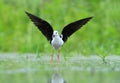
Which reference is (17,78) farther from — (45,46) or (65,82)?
(45,46)

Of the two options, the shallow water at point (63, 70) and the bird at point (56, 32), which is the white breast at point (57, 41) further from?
the shallow water at point (63, 70)

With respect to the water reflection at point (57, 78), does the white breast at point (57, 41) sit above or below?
above

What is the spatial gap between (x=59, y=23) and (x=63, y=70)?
400cm

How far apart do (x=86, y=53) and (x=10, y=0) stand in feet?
11.0

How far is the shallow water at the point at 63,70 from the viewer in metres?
6.48

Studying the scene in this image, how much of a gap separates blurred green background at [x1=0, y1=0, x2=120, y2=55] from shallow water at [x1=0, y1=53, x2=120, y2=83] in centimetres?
181

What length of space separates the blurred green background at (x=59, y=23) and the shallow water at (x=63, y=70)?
1.81m

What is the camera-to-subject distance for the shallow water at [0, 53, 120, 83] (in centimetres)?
648

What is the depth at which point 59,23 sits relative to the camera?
1122cm

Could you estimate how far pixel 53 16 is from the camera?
1142 cm

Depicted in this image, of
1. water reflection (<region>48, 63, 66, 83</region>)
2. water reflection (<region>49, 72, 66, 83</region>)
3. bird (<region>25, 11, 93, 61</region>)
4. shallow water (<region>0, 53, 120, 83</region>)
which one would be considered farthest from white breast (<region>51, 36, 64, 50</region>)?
water reflection (<region>49, 72, 66, 83</region>)

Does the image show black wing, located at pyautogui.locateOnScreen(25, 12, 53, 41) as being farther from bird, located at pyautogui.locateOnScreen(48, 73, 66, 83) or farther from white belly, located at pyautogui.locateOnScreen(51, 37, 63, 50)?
bird, located at pyautogui.locateOnScreen(48, 73, 66, 83)

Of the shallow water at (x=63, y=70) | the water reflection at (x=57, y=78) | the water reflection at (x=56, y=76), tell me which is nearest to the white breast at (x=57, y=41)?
the shallow water at (x=63, y=70)

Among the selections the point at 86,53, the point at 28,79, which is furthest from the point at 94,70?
the point at 86,53
